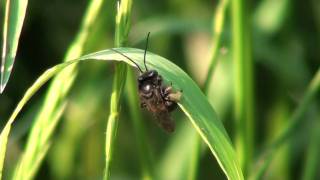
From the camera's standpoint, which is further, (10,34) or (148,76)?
(148,76)

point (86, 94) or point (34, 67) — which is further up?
point (34, 67)

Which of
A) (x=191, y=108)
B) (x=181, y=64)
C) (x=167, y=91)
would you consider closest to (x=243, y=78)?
(x=167, y=91)

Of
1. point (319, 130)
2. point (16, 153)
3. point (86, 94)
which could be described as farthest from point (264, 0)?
point (16, 153)

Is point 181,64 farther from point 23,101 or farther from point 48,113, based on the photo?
point 23,101

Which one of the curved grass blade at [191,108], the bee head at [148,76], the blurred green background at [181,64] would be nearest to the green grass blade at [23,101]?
the curved grass blade at [191,108]

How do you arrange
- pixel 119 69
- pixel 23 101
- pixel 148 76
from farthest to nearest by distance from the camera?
1. pixel 148 76
2. pixel 119 69
3. pixel 23 101

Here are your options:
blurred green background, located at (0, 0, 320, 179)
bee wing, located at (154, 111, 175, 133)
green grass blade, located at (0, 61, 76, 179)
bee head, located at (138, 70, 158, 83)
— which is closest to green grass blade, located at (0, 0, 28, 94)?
green grass blade, located at (0, 61, 76, 179)

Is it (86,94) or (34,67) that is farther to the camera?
(34,67)

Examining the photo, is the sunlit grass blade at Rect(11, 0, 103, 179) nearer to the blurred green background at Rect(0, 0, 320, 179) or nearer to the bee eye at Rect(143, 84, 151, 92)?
the bee eye at Rect(143, 84, 151, 92)

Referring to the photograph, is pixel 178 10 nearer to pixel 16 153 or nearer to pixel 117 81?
pixel 16 153
